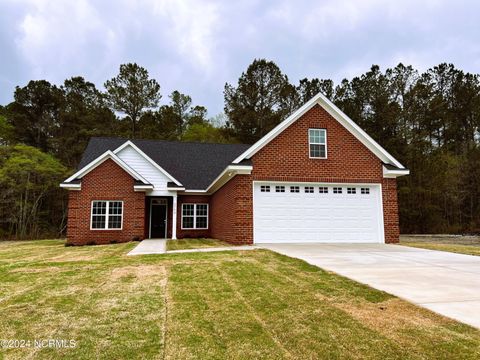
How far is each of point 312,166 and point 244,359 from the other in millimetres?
11848

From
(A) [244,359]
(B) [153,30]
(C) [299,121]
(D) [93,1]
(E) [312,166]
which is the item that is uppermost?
(B) [153,30]

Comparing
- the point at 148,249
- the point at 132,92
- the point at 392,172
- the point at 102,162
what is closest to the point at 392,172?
the point at 392,172

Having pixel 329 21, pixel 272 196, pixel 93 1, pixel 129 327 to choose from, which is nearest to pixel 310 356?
pixel 129 327

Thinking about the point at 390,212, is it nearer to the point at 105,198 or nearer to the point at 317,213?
the point at 317,213

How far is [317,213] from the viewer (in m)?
14.4

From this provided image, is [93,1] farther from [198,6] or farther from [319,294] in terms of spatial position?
[319,294]

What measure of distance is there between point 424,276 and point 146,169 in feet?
50.2

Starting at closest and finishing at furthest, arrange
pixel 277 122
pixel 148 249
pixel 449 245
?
1. pixel 148 249
2. pixel 449 245
3. pixel 277 122

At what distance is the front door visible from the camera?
20.1 meters

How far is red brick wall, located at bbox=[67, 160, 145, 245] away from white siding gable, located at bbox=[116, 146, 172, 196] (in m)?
1.48

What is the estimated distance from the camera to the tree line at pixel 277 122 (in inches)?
1155

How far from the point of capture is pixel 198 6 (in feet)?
50.7

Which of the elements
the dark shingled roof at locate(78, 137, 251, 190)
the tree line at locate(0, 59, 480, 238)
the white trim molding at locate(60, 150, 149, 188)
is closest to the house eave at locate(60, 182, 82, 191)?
the white trim molding at locate(60, 150, 149, 188)

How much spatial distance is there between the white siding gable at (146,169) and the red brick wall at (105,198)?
1.48 meters
